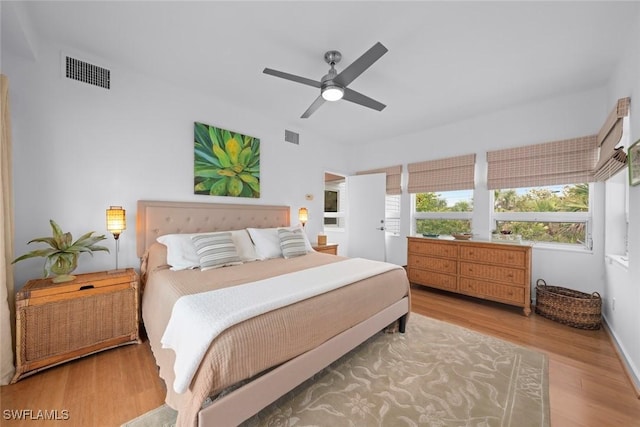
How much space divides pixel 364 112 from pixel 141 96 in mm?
2799

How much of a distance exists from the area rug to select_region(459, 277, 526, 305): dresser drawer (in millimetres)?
988

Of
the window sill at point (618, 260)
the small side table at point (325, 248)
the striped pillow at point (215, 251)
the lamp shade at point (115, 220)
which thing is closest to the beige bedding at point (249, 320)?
the striped pillow at point (215, 251)

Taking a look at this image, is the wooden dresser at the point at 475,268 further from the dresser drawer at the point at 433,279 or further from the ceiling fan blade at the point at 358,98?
the ceiling fan blade at the point at 358,98

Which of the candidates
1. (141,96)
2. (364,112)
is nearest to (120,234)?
(141,96)

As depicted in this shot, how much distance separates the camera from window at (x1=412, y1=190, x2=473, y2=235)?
4062 mm

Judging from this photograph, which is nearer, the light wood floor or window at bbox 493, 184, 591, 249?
the light wood floor

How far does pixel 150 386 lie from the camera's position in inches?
69.9

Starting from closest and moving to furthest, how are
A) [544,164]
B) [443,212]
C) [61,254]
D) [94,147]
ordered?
[61,254]
[94,147]
[544,164]
[443,212]

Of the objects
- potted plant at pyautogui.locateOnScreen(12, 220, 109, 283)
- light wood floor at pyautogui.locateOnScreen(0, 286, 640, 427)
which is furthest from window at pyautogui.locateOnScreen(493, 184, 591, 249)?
potted plant at pyautogui.locateOnScreen(12, 220, 109, 283)

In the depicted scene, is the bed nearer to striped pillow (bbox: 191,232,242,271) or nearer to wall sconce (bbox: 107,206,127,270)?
striped pillow (bbox: 191,232,242,271)

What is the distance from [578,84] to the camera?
2.85 meters

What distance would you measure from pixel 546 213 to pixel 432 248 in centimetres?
152

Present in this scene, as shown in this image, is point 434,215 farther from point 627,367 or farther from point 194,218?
point 194,218

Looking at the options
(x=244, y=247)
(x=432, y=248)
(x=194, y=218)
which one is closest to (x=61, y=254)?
(x=194, y=218)
